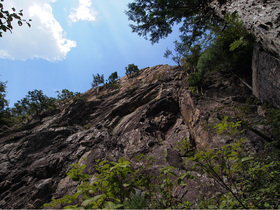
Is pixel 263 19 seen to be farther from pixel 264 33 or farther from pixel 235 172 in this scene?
pixel 235 172

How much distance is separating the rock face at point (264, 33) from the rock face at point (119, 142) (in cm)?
166

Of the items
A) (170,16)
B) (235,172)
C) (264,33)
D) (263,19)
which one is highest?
(170,16)

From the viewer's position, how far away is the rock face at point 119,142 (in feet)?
27.9

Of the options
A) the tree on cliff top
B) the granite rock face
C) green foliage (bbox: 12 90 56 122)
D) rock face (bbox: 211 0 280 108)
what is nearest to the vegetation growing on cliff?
the granite rock face

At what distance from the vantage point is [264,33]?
127 inches

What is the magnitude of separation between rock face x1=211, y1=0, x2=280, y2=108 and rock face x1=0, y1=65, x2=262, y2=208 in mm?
1661

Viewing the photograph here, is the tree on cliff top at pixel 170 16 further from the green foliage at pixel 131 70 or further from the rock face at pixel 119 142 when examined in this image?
the green foliage at pixel 131 70

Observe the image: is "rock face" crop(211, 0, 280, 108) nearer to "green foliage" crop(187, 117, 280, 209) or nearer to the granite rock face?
the granite rock face

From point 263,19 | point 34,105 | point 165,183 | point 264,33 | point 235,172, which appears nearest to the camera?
point 165,183

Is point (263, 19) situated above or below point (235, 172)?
above

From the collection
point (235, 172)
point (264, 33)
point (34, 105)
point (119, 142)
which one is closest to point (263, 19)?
point (264, 33)

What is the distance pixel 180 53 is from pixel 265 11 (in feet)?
60.3

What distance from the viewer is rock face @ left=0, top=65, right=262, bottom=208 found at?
852 cm

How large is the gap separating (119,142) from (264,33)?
11910 mm
